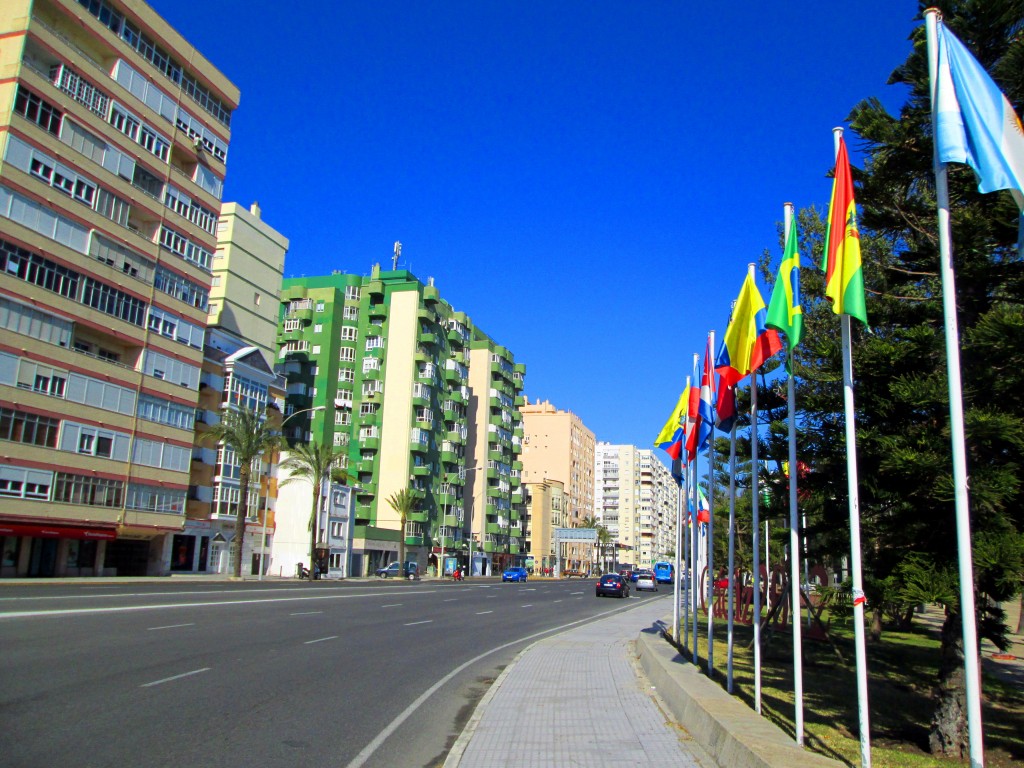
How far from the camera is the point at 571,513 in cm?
14450

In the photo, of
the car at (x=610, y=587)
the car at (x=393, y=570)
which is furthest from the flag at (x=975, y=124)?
the car at (x=393, y=570)

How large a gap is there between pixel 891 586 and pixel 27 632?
13940 millimetres

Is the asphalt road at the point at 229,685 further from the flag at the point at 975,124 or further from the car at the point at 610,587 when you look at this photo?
the car at the point at 610,587

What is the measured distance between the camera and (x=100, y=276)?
4281 centimetres

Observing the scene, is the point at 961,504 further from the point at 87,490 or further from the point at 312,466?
the point at 312,466

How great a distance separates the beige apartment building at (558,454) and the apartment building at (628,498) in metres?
30.8

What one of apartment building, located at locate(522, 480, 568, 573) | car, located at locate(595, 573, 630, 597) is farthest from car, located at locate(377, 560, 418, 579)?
apartment building, located at locate(522, 480, 568, 573)

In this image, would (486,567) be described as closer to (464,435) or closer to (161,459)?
(464,435)

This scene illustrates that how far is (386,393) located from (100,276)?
1943 inches

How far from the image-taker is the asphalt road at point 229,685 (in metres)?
7.39

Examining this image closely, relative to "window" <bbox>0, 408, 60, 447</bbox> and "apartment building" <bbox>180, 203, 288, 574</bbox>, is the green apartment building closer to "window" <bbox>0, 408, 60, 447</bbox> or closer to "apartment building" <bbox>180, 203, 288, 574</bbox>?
"apartment building" <bbox>180, 203, 288, 574</bbox>

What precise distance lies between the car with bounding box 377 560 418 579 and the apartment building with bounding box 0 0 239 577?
27566 millimetres

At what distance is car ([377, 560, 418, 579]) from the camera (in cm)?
7419

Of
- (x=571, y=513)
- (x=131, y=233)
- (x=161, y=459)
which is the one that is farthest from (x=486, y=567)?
(x=131, y=233)
